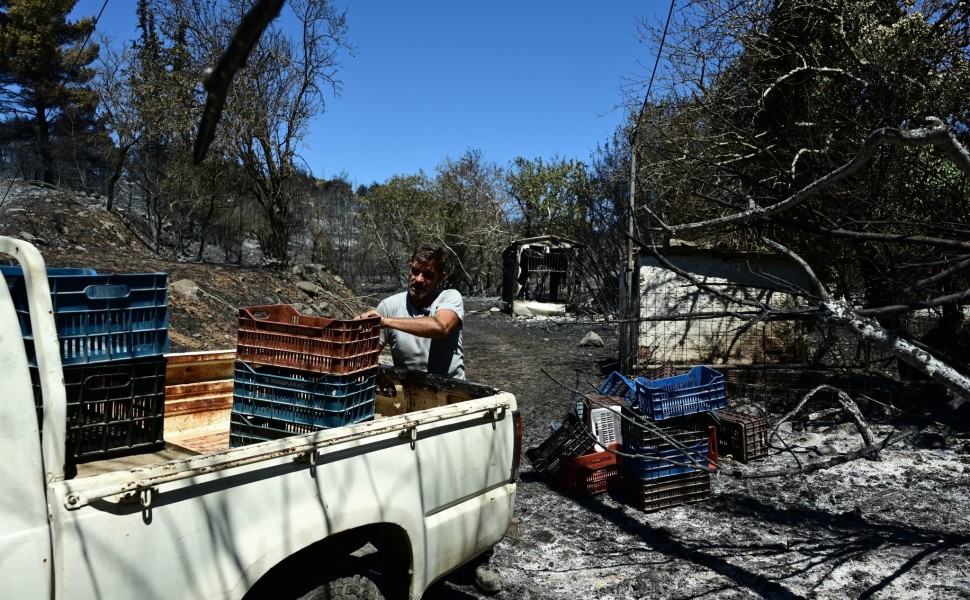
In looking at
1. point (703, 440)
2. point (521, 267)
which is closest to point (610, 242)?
point (521, 267)

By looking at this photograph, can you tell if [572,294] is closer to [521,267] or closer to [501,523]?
[521,267]

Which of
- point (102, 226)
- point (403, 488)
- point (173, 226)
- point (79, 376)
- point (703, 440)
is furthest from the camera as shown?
point (173, 226)

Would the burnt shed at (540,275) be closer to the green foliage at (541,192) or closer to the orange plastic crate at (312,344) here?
the green foliage at (541,192)

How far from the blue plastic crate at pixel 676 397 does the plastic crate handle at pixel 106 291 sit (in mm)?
4253

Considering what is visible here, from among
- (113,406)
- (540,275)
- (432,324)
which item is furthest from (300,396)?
(540,275)

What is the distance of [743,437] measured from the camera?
6.82 metres

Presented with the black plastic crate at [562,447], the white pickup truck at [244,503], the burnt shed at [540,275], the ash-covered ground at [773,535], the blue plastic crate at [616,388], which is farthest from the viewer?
the burnt shed at [540,275]

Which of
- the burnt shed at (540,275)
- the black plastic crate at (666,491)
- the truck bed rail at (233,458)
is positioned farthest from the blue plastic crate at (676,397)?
the burnt shed at (540,275)

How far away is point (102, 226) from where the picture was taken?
1719 cm

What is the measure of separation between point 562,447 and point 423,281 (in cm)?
263

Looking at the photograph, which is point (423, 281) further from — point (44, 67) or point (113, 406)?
point (44, 67)

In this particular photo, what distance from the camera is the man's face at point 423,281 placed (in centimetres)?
455

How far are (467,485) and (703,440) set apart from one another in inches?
127

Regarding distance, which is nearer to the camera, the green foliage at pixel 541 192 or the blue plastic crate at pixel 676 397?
the blue plastic crate at pixel 676 397
